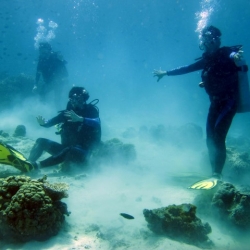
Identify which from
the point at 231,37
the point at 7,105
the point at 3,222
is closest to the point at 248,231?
the point at 3,222

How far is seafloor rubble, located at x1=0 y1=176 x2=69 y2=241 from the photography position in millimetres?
3232

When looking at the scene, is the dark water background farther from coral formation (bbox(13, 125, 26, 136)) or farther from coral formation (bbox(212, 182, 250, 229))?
coral formation (bbox(212, 182, 250, 229))

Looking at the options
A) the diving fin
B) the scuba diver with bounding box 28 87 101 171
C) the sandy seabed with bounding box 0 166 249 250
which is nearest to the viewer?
the sandy seabed with bounding box 0 166 249 250

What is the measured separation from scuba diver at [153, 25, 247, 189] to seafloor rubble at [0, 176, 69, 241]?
3757mm

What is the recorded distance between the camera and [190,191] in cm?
598

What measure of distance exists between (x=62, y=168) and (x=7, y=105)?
16.8 meters

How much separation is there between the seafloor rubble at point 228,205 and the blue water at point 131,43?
28.1 metres

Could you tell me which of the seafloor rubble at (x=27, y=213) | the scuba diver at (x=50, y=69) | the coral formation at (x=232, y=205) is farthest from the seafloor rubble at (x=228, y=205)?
the scuba diver at (x=50, y=69)

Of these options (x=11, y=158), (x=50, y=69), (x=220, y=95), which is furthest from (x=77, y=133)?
(x=50, y=69)

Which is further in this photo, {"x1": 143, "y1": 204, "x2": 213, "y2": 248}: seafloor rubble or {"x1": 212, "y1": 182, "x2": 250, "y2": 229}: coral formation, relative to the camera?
{"x1": 212, "y1": 182, "x2": 250, "y2": 229}: coral formation

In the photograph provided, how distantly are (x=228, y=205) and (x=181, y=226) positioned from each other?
4.93 feet

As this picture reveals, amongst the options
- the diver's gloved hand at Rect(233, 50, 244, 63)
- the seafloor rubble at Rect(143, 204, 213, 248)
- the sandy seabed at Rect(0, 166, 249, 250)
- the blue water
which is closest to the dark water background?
the blue water

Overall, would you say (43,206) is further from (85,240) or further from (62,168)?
(62,168)

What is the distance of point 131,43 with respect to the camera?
481 ft
